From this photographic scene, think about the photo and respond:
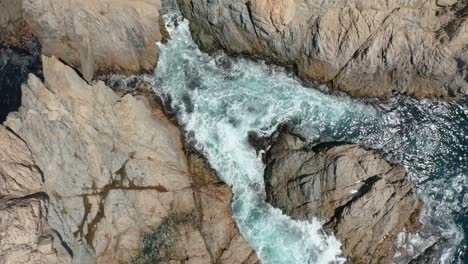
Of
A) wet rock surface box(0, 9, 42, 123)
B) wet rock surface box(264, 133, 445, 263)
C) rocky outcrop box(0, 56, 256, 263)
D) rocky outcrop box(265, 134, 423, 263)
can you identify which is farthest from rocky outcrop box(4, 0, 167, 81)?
wet rock surface box(264, 133, 445, 263)

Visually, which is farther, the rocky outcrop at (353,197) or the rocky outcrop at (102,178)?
the rocky outcrop at (353,197)

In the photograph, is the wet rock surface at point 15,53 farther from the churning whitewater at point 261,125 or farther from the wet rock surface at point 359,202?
the wet rock surface at point 359,202

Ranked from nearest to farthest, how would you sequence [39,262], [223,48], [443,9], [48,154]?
[39,262] < [48,154] < [443,9] < [223,48]

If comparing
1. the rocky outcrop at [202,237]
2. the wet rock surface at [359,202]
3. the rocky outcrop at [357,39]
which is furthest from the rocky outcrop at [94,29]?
the wet rock surface at [359,202]

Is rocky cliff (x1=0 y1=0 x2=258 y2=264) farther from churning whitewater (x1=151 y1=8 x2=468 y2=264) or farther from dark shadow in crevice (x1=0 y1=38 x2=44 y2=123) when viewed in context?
churning whitewater (x1=151 y1=8 x2=468 y2=264)

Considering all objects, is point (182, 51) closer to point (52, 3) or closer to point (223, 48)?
point (223, 48)

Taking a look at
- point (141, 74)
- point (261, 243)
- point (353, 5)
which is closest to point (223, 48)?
point (141, 74)
